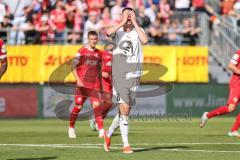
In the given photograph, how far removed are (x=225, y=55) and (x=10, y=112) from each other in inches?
361

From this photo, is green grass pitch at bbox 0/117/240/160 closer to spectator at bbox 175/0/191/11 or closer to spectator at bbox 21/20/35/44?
spectator at bbox 21/20/35/44

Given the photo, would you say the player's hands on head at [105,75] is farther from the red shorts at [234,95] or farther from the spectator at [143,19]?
the spectator at [143,19]

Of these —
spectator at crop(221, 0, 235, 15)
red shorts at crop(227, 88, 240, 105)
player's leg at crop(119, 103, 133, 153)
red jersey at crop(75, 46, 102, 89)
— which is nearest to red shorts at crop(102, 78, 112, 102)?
red jersey at crop(75, 46, 102, 89)

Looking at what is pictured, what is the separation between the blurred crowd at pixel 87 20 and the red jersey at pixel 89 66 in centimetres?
984

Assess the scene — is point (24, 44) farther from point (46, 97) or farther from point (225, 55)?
point (225, 55)

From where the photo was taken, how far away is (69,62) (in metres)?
29.9

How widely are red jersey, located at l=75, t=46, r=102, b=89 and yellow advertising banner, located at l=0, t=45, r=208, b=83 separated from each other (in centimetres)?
1044

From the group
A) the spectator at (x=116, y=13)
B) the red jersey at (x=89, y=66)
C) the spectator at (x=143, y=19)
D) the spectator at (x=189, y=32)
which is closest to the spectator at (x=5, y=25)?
the spectator at (x=116, y=13)

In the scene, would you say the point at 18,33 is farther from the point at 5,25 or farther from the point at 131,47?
the point at 131,47

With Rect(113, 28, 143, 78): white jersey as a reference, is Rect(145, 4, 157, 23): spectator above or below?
below

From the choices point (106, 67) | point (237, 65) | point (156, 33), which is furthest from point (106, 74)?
point (156, 33)

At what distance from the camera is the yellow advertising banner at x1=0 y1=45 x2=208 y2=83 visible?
29.9 meters

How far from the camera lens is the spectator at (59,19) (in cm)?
2992

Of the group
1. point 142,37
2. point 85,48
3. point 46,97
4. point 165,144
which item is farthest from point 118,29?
point 46,97
